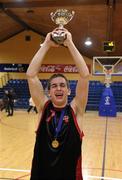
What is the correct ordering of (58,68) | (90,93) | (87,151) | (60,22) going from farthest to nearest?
(58,68)
(90,93)
(87,151)
(60,22)

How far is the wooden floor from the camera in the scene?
6055 mm

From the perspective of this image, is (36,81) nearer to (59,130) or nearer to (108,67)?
(59,130)

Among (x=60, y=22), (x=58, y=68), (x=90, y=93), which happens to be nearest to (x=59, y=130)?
(x=60, y=22)

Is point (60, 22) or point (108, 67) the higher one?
point (108, 67)

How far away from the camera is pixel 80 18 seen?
16219 millimetres

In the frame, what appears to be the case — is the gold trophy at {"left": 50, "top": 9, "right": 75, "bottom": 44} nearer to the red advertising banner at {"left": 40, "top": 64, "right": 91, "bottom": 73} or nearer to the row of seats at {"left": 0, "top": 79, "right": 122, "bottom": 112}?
the row of seats at {"left": 0, "top": 79, "right": 122, "bottom": 112}

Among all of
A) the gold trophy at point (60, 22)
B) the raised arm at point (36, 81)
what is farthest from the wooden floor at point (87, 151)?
the gold trophy at point (60, 22)

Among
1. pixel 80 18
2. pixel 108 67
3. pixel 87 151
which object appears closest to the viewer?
pixel 87 151

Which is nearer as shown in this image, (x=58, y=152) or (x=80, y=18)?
(x=58, y=152)

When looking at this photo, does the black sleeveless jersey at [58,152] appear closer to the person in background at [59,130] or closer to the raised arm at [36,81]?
the person in background at [59,130]

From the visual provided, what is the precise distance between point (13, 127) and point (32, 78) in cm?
1003

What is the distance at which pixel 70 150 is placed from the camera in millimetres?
2154

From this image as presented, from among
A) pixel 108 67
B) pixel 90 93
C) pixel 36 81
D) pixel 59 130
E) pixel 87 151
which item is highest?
pixel 108 67

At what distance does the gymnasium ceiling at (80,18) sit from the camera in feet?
46.4
